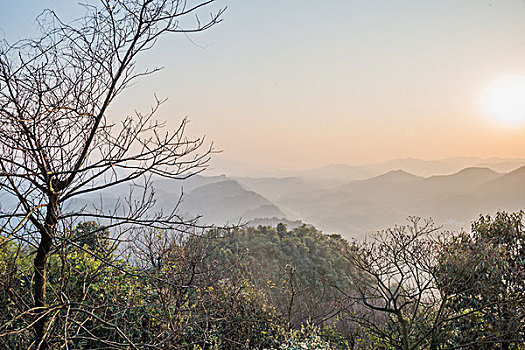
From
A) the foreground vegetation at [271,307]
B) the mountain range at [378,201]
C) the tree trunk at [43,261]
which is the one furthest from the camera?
the mountain range at [378,201]

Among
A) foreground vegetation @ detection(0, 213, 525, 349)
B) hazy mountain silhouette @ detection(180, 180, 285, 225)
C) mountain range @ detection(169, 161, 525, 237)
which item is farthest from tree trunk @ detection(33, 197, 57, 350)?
hazy mountain silhouette @ detection(180, 180, 285, 225)

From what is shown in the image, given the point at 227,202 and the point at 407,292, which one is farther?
the point at 227,202

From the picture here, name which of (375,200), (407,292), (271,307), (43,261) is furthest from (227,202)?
(43,261)

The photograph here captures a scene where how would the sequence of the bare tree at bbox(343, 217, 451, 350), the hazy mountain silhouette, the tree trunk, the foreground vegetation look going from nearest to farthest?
1. the tree trunk
2. the foreground vegetation
3. the bare tree at bbox(343, 217, 451, 350)
4. the hazy mountain silhouette

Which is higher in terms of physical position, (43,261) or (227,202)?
(227,202)

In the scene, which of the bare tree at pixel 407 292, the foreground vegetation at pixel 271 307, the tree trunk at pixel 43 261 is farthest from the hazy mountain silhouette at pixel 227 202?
the tree trunk at pixel 43 261

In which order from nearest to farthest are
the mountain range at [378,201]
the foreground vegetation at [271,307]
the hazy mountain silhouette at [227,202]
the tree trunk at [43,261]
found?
the tree trunk at [43,261]
the foreground vegetation at [271,307]
the mountain range at [378,201]
the hazy mountain silhouette at [227,202]

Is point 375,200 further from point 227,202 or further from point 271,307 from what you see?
point 271,307

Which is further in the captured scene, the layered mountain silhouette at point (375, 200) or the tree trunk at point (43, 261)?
the layered mountain silhouette at point (375, 200)

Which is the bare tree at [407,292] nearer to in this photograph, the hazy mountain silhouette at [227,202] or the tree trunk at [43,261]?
the tree trunk at [43,261]

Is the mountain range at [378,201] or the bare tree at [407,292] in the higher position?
the mountain range at [378,201]

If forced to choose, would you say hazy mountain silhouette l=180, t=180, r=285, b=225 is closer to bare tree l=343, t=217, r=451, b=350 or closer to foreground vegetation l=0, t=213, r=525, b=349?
foreground vegetation l=0, t=213, r=525, b=349

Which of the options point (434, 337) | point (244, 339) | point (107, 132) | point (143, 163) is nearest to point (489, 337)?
point (434, 337)

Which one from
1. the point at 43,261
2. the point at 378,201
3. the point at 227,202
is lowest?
the point at 43,261
